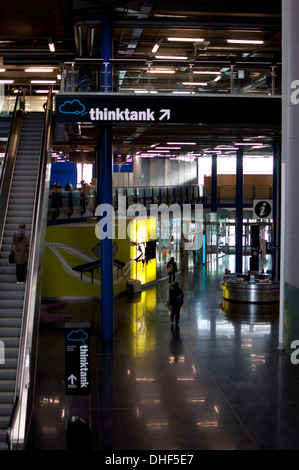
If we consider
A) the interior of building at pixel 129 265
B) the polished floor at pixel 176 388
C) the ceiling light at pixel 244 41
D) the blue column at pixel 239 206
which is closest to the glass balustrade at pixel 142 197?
the interior of building at pixel 129 265

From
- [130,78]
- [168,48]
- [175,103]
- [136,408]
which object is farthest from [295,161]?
[168,48]

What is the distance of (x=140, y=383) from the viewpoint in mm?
12719

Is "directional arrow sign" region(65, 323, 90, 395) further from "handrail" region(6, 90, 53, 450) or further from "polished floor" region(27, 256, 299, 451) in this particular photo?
"handrail" region(6, 90, 53, 450)

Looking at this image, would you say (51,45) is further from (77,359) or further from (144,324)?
(77,359)

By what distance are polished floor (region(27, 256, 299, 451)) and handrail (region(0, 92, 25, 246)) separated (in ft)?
12.4

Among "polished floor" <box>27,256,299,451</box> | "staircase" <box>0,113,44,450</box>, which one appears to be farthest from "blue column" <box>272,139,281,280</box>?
"staircase" <box>0,113,44,450</box>

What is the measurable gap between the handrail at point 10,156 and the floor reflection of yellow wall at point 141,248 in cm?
784

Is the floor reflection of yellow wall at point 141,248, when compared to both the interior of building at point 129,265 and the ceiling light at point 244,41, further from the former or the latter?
the ceiling light at point 244,41

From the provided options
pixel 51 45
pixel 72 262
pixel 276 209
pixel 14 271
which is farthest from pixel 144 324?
pixel 51 45

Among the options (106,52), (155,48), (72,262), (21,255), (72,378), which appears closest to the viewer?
(72,378)

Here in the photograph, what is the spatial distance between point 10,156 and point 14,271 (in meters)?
3.88

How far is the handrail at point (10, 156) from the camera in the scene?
14004 mm

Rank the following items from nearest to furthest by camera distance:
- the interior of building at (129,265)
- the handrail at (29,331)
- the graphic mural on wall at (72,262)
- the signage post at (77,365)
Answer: the handrail at (29,331)
the signage post at (77,365)
the interior of building at (129,265)
the graphic mural on wall at (72,262)

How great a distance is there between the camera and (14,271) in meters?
13.1
